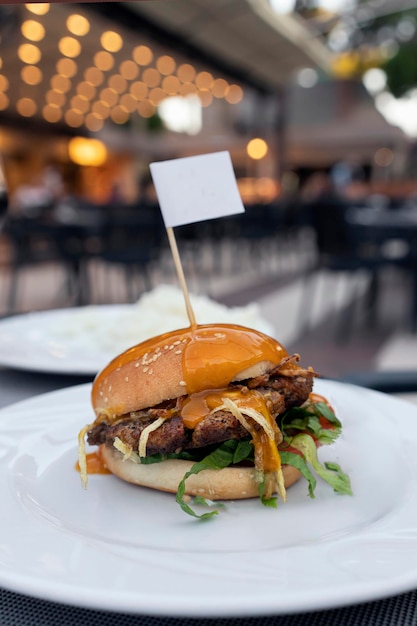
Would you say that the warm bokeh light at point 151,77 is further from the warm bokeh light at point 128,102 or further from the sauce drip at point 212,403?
the sauce drip at point 212,403

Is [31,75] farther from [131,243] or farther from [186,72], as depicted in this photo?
[131,243]

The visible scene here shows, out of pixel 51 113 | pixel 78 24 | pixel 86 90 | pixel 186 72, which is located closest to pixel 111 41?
pixel 78 24

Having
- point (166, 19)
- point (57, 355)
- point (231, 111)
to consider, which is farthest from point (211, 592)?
point (231, 111)

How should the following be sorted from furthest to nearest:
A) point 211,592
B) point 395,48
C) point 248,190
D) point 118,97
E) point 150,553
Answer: point 248,190 < point 395,48 < point 118,97 < point 150,553 < point 211,592

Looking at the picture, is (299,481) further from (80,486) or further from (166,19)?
(166,19)

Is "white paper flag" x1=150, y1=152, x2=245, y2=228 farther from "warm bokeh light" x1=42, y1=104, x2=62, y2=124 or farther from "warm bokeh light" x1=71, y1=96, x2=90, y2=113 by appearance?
"warm bokeh light" x1=42, y1=104, x2=62, y2=124

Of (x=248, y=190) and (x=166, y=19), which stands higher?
(x=166, y=19)
